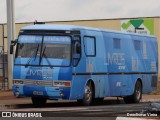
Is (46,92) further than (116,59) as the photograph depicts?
No

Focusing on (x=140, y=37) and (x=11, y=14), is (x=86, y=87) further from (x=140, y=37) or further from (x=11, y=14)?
(x=11, y=14)

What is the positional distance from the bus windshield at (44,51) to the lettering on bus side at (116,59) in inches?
120

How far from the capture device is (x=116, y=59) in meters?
25.4

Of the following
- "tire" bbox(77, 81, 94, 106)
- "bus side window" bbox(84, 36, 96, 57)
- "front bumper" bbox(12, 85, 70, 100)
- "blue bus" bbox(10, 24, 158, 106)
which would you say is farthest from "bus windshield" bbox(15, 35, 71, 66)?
"tire" bbox(77, 81, 94, 106)

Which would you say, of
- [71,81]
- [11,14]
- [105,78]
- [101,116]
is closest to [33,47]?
[71,81]

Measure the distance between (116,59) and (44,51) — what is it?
15.1 ft

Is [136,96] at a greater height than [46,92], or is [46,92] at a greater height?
[46,92]

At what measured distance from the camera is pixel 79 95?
870 inches

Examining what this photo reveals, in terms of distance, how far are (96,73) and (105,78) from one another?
971 millimetres

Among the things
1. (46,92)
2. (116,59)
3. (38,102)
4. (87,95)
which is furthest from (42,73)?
(116,59)

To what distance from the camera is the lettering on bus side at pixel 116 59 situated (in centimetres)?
2442

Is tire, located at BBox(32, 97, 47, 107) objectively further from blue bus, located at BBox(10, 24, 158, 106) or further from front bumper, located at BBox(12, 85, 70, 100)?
front bumper, located at BBox(12, 85, 70, 100)

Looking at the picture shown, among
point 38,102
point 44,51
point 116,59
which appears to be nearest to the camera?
point 44,51

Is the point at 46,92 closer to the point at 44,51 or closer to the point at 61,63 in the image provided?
the point at 61,63
